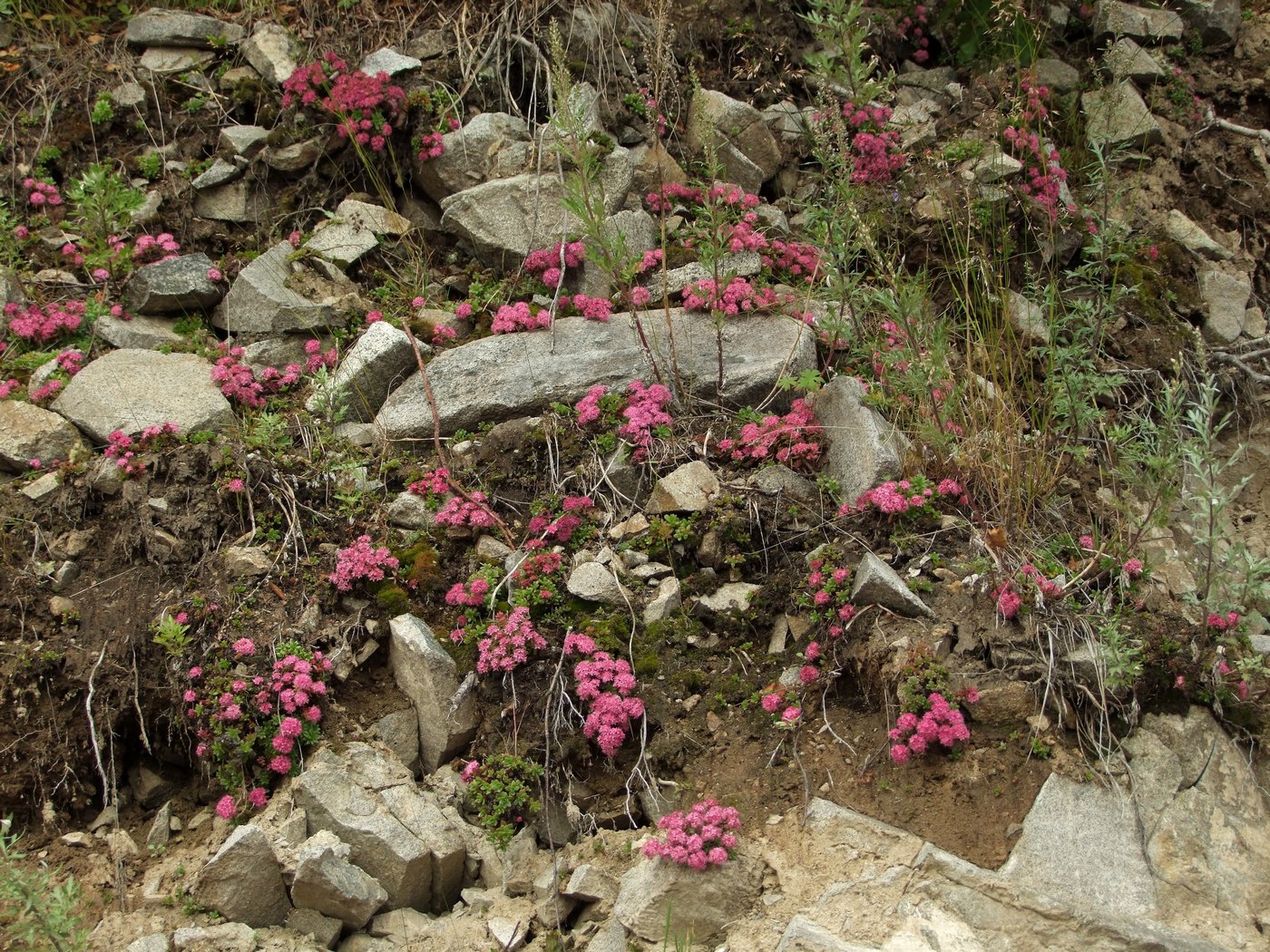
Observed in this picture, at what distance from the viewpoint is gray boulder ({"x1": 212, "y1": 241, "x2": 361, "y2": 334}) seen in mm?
6672

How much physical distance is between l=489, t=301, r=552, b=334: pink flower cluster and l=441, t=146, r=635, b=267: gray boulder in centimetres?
64

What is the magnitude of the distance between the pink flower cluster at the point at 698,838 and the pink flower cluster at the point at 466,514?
1.96 metres

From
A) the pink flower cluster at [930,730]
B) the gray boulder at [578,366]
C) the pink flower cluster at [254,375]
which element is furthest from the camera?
Answer: the pink flower cluster at [254,375]

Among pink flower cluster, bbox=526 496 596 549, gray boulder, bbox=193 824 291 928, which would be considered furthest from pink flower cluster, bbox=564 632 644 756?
gray boulder, bbox=193 824 291 928

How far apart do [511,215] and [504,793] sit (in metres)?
4.05

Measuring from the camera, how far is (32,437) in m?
5.80

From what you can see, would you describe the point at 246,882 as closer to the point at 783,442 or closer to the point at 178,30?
the point at 783,442

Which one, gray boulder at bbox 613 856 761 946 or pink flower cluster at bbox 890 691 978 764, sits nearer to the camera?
gray boulder at bbox 613 856 761 946

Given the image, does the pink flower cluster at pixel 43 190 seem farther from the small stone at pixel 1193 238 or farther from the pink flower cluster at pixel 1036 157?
the small stone at pixel 1193 238

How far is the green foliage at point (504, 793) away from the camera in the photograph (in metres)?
4.55

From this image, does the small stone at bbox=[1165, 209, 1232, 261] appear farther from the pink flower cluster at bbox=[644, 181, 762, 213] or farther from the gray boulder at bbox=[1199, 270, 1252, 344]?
the pink flower cluster at bbox=[644, 181, 762, 213]

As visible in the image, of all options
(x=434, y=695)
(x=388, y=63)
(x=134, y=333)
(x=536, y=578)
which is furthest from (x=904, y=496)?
(x=388, y=63)

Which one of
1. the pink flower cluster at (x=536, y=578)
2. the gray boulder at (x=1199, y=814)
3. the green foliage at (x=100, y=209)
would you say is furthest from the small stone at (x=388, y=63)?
the gray boulder at (x=1199, y=814)

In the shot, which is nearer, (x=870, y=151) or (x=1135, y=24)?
(x=870, y=151)
